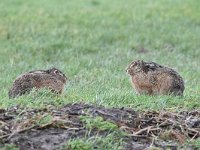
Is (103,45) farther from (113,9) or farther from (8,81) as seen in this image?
(8,81)

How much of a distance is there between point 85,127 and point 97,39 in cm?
957

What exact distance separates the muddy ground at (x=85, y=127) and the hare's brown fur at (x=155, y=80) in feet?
7.34

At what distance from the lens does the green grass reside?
12614 mm

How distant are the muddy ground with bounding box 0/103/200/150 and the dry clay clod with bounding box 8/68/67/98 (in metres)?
1.76

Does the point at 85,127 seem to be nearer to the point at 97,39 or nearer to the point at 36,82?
the point at 36,82

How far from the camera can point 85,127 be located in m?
6.90

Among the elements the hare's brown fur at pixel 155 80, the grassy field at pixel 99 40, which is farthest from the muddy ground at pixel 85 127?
the hare's brown fur at pixel 155 80

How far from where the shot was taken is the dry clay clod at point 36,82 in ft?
30.0

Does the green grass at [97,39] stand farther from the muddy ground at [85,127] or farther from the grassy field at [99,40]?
the muddy ground at [85,127]

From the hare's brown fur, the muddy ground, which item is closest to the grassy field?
the hare's brown fur

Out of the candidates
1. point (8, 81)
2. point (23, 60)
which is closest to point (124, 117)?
point (8, 81)

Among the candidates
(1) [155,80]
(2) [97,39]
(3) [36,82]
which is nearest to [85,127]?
(3) [36,82]

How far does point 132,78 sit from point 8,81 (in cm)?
244

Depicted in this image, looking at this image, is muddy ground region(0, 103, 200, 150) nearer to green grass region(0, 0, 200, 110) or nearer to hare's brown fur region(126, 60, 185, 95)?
green grass region(0, 0, 200, 110)
